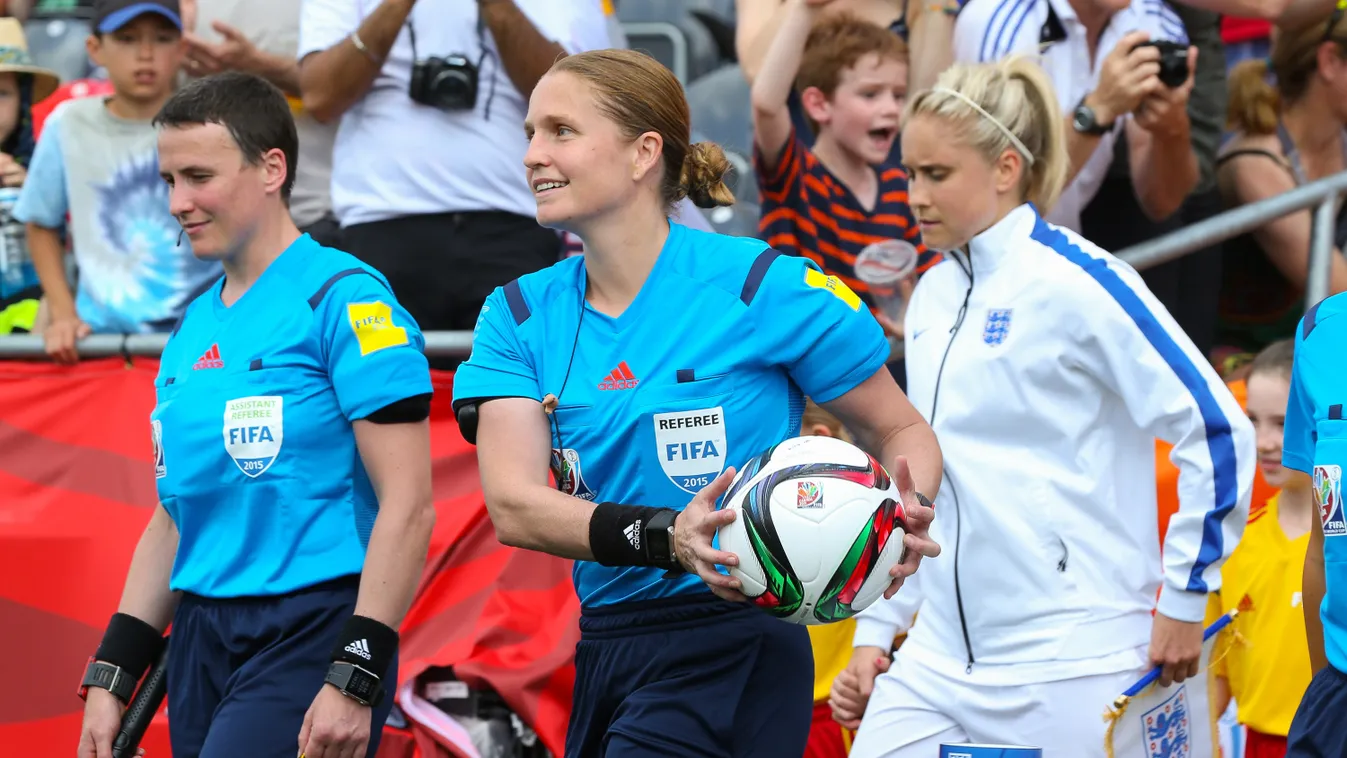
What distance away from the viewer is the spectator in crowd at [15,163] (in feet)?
21.6

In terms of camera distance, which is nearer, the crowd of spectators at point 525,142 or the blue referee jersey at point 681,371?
the blue referee jersey at point 681,371

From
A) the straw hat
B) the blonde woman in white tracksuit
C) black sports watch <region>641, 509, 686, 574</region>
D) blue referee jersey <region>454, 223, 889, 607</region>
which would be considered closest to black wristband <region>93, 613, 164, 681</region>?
blue referee jersey <region>454, 223, 889, 607</region>

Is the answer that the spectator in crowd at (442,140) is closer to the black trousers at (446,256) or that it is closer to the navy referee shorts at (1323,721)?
the black trousers at (446,256)

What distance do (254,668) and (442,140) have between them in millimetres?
2582

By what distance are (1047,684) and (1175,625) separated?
33cm

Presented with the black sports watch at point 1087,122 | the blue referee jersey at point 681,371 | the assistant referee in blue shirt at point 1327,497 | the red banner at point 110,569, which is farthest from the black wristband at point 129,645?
the black sports watch at point 1087,122

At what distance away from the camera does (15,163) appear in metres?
6.68

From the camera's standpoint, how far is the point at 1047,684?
390cm

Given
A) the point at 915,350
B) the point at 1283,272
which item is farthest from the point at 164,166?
the point at 1283,272

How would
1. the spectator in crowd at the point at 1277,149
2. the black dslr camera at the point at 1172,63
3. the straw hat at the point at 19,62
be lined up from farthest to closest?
the straw hat at the point at 19,62, the spectator in crowd at the point at 1277,149, the black dslr camera at the point at 1172,63

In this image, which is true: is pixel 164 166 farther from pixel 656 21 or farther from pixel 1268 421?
pixel 656 21

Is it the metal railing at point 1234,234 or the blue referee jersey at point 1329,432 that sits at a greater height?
the metal railing at point 1234,234

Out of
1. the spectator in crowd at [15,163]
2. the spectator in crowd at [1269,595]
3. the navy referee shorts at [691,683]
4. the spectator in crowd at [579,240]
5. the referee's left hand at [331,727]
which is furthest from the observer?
the spectator in crowd at [15,163]

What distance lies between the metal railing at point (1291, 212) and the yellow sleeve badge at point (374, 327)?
2.97 m
